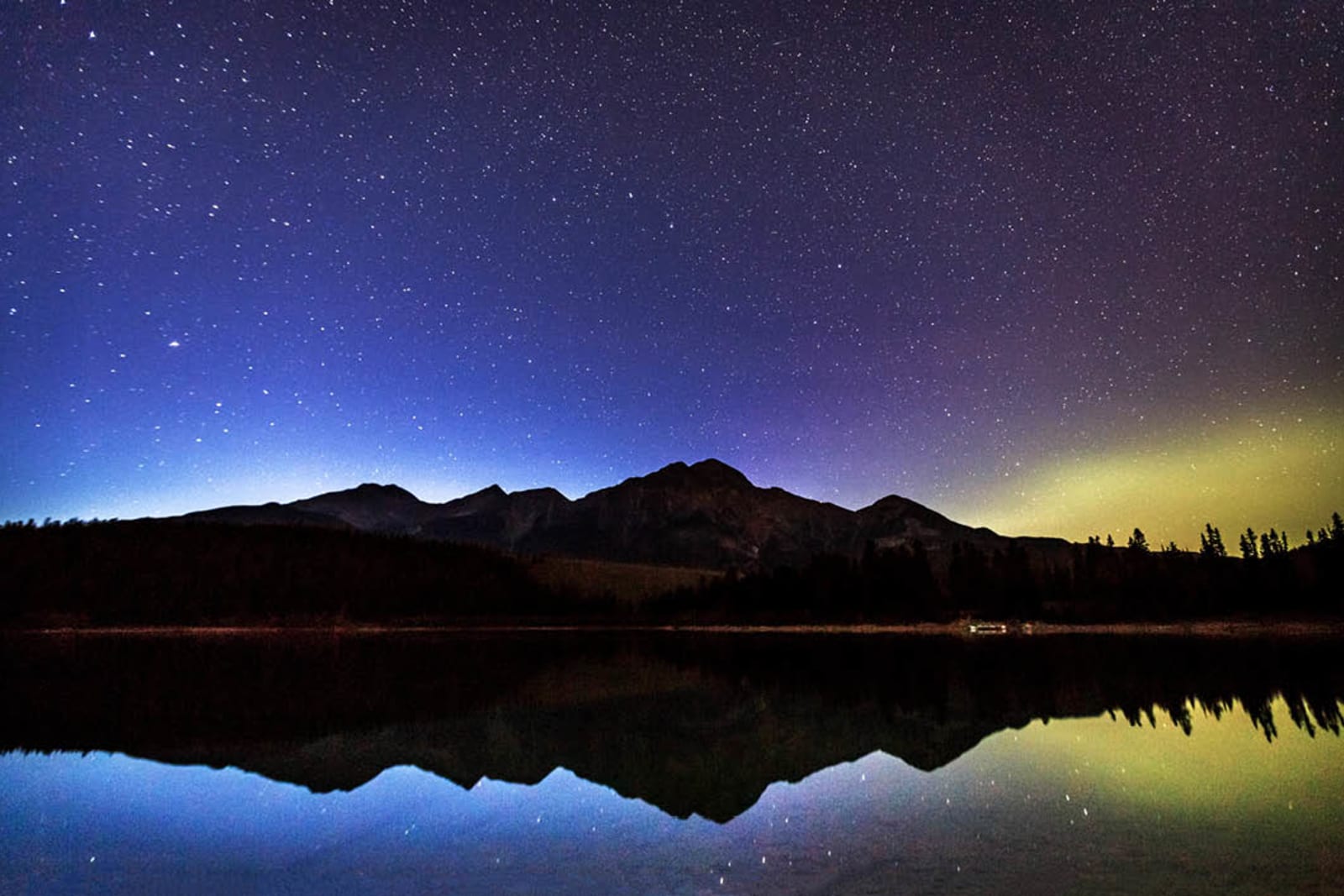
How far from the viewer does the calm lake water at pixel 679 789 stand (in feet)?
45.4

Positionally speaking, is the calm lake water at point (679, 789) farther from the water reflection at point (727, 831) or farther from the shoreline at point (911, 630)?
the shoreline at point (911, 630)

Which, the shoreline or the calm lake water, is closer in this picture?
the calm lake water

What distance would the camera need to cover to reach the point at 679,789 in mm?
21031

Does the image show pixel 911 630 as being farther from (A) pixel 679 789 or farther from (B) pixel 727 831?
(B) pixel 727 831

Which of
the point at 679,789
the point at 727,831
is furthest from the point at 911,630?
the point at 727,831

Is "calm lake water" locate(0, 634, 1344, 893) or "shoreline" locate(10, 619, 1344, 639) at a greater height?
"shoreline" locate(10, 619, 1344, 639)

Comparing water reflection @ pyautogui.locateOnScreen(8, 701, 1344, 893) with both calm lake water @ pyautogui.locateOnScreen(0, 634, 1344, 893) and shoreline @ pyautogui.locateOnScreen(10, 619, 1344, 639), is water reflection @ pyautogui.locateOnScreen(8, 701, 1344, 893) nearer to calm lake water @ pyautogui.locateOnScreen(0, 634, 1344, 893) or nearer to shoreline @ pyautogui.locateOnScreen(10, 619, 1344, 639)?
calm lake water @ pyautogui.locateOnScreen(0, 634, 1344, 893)

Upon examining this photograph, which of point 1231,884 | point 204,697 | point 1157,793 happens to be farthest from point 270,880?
point 204,697

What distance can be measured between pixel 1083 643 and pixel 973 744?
86613 mm

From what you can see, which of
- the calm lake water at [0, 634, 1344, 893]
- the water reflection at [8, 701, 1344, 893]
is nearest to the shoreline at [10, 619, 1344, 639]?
the calm lake water at [0, 634, 1344, 893]

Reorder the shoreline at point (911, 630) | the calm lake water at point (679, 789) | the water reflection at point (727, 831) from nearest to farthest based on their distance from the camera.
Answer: the water reflection at point (727, 831), the calm lake water at point (679, 789), the shoreline at point (911, 630)

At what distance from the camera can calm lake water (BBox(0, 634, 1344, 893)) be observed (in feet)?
45.4

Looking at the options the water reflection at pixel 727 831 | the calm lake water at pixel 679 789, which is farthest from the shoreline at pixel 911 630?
the water reflection at pixel 727 831

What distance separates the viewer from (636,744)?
27922 millimetres
